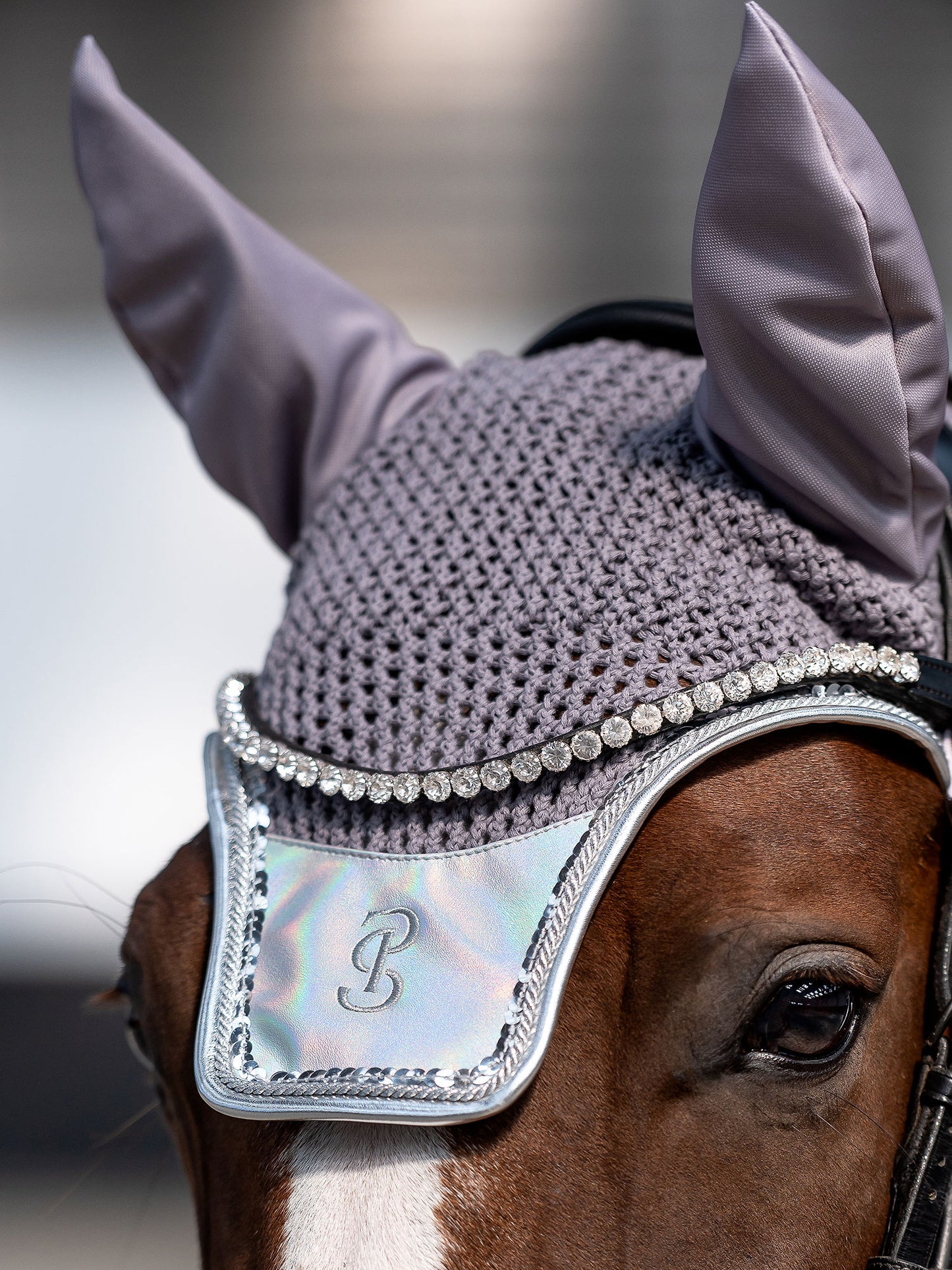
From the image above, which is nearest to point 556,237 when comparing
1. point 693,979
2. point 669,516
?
point 669,516

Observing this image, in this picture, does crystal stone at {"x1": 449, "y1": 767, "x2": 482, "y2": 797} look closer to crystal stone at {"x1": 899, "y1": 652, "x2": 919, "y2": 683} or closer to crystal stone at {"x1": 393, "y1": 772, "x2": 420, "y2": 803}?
crystal stone at {"x1": 393, "y1": 772, "x2": 420, "y2": 803}

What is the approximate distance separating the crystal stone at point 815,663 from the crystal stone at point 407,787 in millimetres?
230

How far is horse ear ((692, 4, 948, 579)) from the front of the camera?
0.53 meters

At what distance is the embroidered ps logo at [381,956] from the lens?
558 millimetres

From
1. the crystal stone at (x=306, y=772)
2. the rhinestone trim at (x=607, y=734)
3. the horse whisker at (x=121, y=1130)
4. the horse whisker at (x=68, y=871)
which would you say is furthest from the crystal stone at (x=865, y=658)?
the horse whisker at (x=121, y=1130)

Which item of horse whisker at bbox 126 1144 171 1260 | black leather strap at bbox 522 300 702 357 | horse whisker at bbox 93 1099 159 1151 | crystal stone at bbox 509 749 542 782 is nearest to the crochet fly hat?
crystal stone at bbox 509 749 542 782

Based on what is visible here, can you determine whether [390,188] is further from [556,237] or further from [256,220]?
[256,220]

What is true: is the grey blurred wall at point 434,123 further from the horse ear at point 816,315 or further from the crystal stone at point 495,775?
the crystal stone at point 495,775

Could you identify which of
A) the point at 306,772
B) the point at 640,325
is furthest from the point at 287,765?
the point at 640,325

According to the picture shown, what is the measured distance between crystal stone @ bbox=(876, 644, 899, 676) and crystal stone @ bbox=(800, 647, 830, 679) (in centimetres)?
5

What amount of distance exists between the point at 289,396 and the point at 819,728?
50cm

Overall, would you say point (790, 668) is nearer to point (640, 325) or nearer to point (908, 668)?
point (908, 668)

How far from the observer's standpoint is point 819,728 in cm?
64

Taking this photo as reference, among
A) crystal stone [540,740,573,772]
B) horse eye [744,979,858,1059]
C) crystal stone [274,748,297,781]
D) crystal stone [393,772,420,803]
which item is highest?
crystal stone [540,740,573,772]
